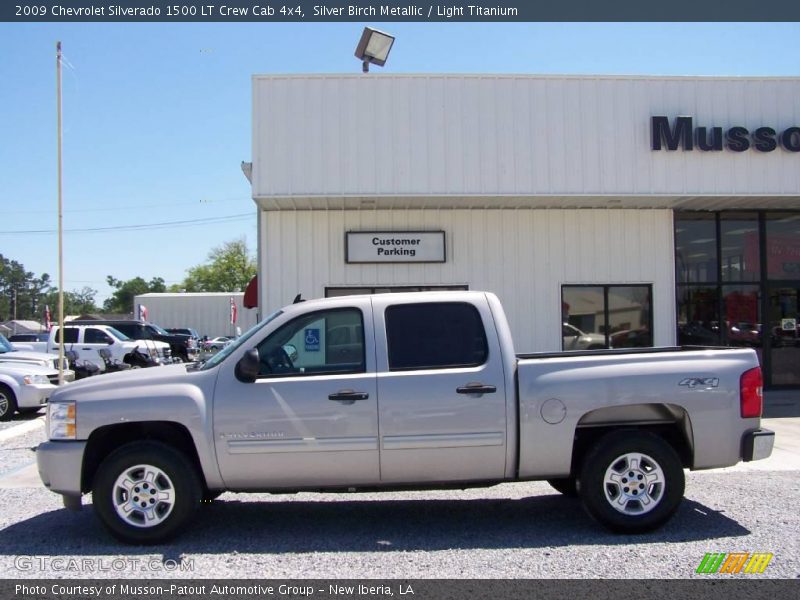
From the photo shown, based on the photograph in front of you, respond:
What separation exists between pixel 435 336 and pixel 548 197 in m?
8.04

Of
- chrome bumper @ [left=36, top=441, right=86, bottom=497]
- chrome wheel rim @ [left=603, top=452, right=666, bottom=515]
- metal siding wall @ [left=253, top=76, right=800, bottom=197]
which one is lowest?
chrome wheel rim @ [left=603, top=452, right=666, bottom=515]

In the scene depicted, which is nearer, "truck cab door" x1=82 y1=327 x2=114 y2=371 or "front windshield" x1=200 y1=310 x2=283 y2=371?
"front windshield" x1=200 y1=310 x2=283 y2=371

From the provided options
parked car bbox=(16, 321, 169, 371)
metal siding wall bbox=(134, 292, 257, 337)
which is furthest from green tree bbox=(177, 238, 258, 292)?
parked car bbox=(16, 321, 169, 371)

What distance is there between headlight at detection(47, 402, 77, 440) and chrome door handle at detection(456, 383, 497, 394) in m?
2.95

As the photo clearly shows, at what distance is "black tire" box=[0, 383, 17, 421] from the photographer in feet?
43.4

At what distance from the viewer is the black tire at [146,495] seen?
552 centimetres

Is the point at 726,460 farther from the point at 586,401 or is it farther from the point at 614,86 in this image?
the point at 614,86

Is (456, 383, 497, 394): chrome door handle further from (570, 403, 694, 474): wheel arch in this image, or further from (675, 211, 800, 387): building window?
(675, 211, 800, 387): building window

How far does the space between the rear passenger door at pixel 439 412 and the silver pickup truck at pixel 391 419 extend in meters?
0.01

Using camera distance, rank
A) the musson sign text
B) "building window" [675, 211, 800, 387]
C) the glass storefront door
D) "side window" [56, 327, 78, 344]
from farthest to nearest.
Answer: "side window" [56, 327, 78, 344] → the glass storefront door → "building window" [675, 211, 800, 387] → the musson sign text

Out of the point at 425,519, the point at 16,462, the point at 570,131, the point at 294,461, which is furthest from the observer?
the point at 570,131

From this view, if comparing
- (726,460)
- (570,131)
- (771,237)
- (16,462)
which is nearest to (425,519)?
(726,460)

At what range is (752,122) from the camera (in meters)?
13.5

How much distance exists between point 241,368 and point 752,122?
11.7 metres
